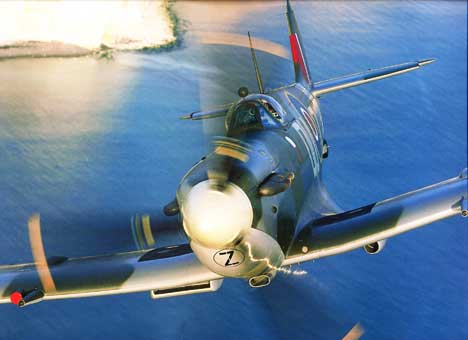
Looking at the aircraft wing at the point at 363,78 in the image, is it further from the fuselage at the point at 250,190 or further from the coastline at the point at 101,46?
the coastline at the point at 101,46

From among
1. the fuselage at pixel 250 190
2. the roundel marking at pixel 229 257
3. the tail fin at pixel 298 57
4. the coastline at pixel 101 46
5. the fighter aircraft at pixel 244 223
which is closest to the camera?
the fuselage at pixel 250 190

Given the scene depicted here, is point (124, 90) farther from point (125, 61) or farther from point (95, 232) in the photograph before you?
point (95, 232)

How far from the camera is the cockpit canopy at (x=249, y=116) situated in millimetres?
16203

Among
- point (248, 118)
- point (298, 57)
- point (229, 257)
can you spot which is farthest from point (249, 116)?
point (298, 57)

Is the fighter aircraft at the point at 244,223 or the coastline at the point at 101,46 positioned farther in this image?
the coastline at the point at 101,46

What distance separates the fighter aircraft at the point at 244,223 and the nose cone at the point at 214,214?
0.06 feet

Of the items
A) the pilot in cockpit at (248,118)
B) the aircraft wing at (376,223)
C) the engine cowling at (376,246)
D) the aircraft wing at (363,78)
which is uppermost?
the pilot in cockpit at (248,118)

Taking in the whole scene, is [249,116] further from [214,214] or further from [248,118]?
[214,214]

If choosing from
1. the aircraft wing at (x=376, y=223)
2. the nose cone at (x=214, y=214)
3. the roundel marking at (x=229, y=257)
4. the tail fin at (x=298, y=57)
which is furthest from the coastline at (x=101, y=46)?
the nose cone at (x=214, y=214)

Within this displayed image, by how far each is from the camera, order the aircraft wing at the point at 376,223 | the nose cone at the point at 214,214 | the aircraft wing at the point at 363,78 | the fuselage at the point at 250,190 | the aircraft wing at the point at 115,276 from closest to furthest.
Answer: the nose cone at the point at 214,214 < the fuselage at the point at 250,190 < the aircraft wing at the point at 115,276 < the aircraft wing at the point at 376,223 < the aircraft wing at the point at 363,78

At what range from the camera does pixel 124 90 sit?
30219mm

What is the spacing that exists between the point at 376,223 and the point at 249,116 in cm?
395

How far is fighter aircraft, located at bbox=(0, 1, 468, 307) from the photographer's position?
13125 mm

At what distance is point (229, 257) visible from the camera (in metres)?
13.5
